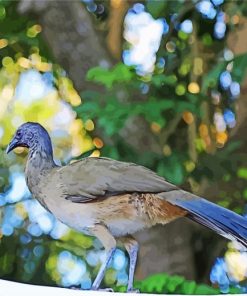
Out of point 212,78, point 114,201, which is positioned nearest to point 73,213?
point 114,201

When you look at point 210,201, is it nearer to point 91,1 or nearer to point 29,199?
point 29,199

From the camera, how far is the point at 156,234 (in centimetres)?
138

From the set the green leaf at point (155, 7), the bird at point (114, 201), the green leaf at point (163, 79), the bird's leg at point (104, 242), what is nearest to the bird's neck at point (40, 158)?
the bird at point (114, 201)

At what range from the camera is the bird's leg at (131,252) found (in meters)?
1.32

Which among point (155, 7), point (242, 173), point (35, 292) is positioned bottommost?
point (242, 173)

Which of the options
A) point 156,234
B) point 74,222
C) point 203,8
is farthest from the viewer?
point 203,8

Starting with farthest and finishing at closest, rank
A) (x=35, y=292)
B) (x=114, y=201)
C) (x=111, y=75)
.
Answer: (x=111, y=75) → (x=114, y=201) → (x=35, y=292)

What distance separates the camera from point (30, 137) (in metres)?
1.36

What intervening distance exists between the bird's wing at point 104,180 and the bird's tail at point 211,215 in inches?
1.0

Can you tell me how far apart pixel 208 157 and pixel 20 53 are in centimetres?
44

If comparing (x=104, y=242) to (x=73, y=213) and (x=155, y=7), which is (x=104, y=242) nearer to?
(x=73, y=213)

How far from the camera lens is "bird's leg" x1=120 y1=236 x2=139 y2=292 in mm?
1316

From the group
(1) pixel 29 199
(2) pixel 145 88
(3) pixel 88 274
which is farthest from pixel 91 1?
→ (3) pixel 88 274

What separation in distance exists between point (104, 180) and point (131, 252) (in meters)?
0.15
